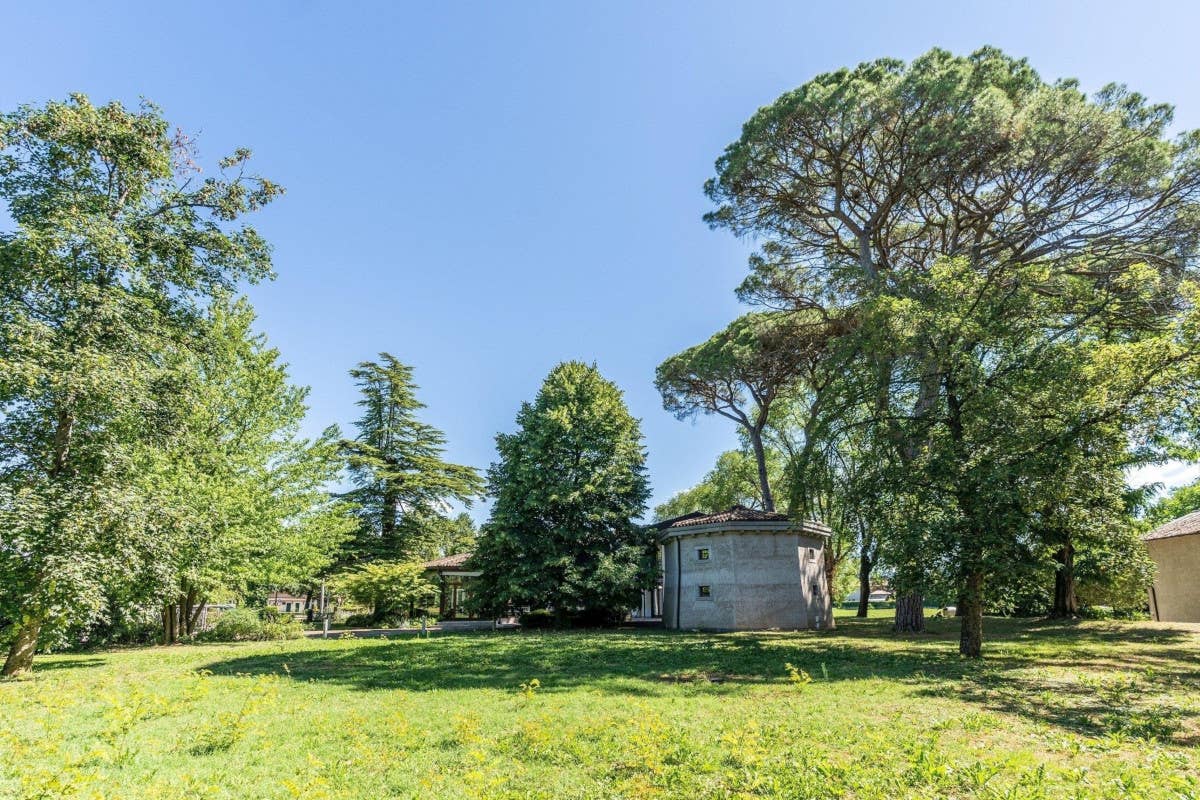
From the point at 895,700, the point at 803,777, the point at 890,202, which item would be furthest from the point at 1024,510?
the point at 890,202

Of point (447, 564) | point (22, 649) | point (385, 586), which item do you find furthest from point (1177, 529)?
point (22, 649)

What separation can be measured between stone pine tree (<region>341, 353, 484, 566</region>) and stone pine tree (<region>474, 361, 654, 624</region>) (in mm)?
10364

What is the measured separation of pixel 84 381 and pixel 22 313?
2303mm

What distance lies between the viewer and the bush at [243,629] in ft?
70.3

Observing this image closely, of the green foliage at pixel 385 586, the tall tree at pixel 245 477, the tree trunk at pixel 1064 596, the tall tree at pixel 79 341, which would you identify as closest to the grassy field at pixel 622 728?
the tall tree at pixel 79 341

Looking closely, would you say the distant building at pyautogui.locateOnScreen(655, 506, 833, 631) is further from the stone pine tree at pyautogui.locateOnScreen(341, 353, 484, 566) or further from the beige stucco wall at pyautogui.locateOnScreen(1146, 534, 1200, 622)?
the stone pine tree at pyautogui.locateOnScreen(341, 353, 484, 566)

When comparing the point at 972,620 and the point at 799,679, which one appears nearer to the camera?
the point at 799,679

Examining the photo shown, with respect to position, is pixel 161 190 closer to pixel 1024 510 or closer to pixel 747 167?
pixel 747 167

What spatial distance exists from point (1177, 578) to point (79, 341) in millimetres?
39802

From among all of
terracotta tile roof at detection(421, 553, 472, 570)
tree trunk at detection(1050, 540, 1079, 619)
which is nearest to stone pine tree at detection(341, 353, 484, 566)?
terracotta tile roof at detection(421, 553, 472, 570)

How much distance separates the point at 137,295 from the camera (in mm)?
13422

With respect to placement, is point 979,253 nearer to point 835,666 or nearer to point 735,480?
point 835,666

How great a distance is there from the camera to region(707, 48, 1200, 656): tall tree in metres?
12.3

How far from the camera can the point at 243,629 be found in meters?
21.5
